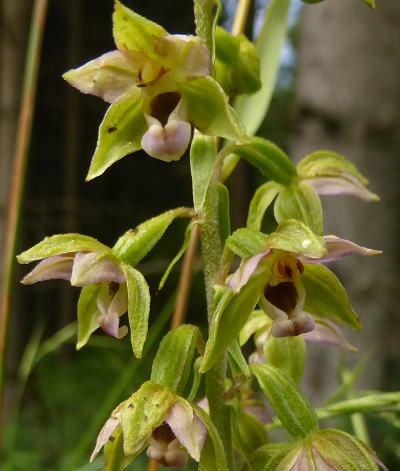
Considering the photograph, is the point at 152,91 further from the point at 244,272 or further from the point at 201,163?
the point at 244,272

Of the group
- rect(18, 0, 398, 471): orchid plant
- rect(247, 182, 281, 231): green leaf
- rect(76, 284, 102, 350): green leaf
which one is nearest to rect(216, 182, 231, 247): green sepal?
rect(18, 0, 398, 471): orchid plant

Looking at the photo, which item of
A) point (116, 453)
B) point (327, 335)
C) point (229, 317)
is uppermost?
point (229, 317)

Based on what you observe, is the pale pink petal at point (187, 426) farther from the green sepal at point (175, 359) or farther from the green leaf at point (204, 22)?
the green leaf at point (204, 22)

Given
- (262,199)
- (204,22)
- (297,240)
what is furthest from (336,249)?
(204,22)

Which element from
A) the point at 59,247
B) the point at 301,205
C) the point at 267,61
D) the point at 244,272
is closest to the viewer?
the point at 244,272

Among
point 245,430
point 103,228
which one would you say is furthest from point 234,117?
point 103,228

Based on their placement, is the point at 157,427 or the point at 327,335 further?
the point at 327,335
